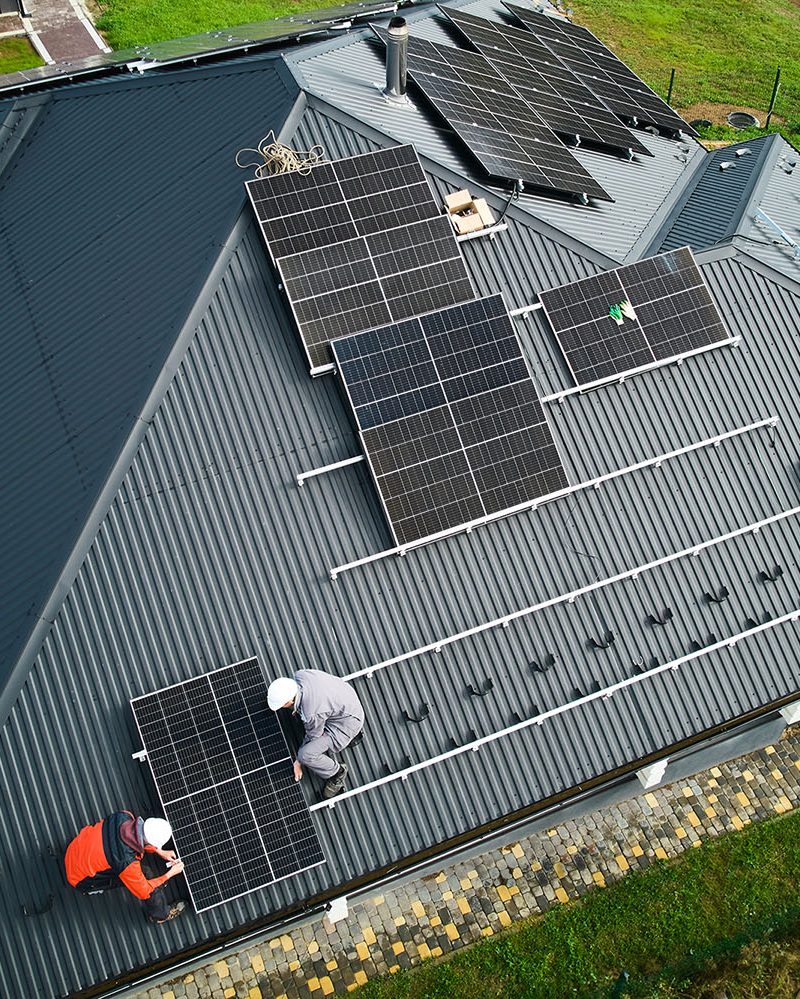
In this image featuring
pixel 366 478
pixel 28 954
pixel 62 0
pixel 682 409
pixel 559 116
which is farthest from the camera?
pixel 62 0

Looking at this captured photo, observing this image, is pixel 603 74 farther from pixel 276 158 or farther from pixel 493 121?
pixel 276 158

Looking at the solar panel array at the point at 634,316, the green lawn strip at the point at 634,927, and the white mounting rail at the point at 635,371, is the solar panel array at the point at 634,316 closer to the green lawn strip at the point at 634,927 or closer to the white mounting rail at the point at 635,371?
the white mounting rail at the point at 635,371

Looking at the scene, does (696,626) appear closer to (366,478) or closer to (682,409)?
(682,409)

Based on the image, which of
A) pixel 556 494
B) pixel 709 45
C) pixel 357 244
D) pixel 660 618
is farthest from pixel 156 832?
pixel 709 45

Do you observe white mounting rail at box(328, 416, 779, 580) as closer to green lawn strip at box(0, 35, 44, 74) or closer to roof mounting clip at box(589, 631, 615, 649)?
roof mounting clip at box(589, 631, 615, 649)

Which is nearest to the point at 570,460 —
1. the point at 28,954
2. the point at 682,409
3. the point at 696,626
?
the point at 682,409

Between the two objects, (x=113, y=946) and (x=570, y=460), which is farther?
(x=570, y=460)

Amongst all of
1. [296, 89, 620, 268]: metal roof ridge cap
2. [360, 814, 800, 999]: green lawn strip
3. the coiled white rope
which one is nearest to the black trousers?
[360, 814, 800, 999]: green lawn strip
